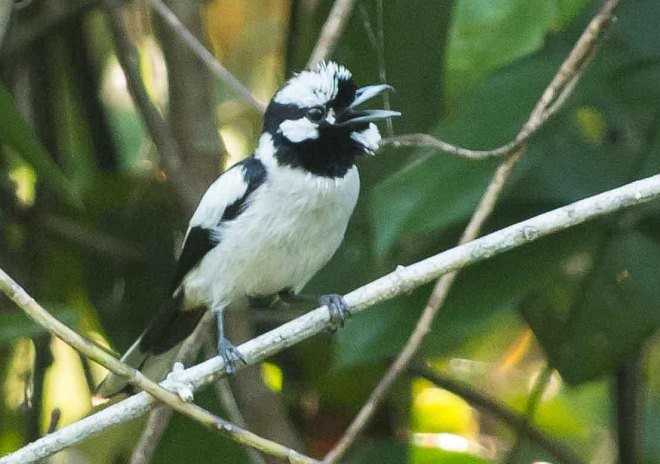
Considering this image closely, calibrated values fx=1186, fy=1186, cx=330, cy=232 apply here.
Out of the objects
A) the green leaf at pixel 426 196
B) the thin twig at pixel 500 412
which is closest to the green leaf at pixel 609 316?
the thin twig at pixel 500 412

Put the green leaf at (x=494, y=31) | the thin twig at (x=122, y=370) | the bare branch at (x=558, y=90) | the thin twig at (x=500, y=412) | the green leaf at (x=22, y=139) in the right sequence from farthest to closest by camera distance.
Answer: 1. the thin twig at (x=500, y=412)
2. the green leaf at (x=22, y=139)
3. the bare branch at (x=558, y=90)
4. the green leaf at (x=494, y=31)
5. the thin twig at (x=122, y=370)

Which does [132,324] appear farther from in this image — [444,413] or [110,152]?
[444,413]

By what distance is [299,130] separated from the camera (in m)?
2.22

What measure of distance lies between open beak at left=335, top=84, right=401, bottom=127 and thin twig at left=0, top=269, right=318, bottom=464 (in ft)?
2.08

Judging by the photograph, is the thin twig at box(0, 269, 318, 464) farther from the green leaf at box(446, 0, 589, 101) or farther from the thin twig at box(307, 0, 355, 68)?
the thin twig at box(307, 0, 355, 68)

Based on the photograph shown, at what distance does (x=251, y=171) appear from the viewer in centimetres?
226

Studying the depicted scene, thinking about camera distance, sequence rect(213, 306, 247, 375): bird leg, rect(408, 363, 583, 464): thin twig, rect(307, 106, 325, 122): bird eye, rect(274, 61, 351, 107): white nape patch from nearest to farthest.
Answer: rect(213, 306, 247, 375): bird leg
rect(274, 61, 351, 107): white nape patch
rect(307, 106, 325, 122): bird eye
rect(408, 363, 583, 464): thin twig

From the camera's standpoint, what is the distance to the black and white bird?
7.14 feet

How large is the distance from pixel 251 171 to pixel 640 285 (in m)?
0.75

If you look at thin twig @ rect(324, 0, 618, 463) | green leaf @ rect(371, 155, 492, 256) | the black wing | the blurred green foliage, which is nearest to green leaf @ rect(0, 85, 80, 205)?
the blurred green foliage

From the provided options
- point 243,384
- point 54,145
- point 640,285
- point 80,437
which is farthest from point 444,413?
point 80,437

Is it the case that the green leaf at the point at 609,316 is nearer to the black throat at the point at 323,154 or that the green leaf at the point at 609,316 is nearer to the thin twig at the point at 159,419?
the black throat at the point at 323,154

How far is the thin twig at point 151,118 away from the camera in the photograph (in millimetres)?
2387

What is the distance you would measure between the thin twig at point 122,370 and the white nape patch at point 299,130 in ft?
2.48
